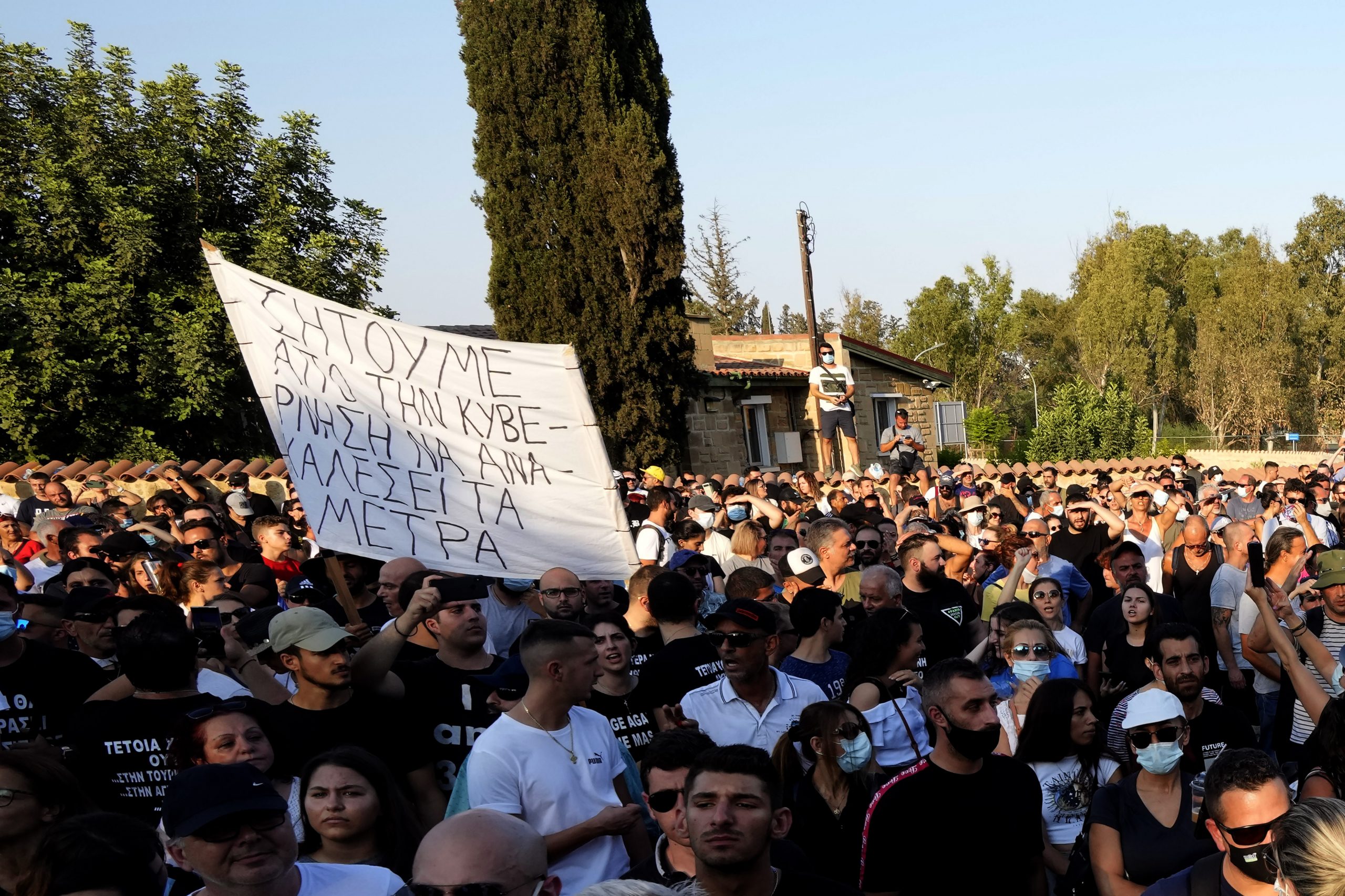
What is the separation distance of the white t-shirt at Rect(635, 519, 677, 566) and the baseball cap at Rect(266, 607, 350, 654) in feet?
16.2

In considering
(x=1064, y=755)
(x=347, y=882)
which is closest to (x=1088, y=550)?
(x=1064, y=755)

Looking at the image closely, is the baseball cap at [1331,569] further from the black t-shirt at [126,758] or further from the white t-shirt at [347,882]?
the black t-shirt at [126,758]

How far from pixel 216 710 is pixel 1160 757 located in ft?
11.2

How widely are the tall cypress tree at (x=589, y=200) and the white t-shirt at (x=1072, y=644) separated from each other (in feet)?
54.4

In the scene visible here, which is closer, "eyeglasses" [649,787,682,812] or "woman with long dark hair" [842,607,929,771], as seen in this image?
"eyeglasses" [649,787,682,812]

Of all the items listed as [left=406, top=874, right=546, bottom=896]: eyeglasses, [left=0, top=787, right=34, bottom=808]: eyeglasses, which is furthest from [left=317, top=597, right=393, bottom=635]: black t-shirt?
[left=406, top=874, right=546, bottom=896]: eyeglasses

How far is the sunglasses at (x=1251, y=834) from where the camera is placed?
4.03 m

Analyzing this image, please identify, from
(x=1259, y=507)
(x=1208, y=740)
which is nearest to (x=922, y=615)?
(x=1208, y=740)

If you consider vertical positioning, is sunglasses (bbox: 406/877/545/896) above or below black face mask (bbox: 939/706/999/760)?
above

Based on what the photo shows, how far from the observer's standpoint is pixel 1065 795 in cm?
532

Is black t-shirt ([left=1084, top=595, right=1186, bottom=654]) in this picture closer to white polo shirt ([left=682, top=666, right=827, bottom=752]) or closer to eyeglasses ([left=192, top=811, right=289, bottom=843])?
white polo shirt ([left=682, top=666, right=827, bottom=752])

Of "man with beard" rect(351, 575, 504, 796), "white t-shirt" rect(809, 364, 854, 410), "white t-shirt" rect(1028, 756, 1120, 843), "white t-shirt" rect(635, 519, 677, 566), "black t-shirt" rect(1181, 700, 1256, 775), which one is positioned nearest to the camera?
"man with beard" rect(351, 575, 504, 796)

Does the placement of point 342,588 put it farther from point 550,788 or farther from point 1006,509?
point 1006,509

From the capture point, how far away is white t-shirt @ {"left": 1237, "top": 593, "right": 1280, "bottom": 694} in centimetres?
822
